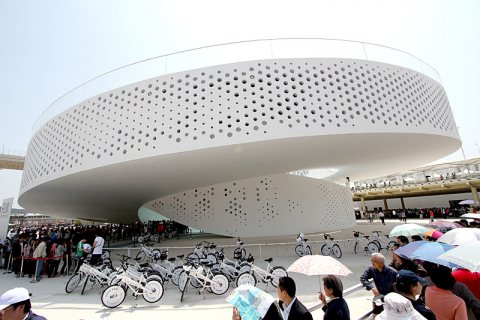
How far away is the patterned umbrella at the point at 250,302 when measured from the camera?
2119 millimetres

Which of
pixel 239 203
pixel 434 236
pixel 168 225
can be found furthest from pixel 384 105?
pixel 168 225

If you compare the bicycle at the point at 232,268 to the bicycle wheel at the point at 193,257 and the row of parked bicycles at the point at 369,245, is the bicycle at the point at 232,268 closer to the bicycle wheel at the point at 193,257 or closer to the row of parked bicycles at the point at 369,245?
the bicycle wheel at the point at 193,257

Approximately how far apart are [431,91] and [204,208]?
15.0 metres

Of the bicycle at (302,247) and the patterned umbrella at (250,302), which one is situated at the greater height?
the patterned umbrella at (250,302)

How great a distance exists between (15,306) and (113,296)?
148 inches

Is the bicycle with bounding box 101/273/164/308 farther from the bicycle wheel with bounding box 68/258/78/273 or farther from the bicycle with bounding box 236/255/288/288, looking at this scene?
the bicycle wheel with bounding box 68/258/78/273

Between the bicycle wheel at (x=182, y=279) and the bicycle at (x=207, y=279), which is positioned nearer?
the bicycle at (x=207, y=279)

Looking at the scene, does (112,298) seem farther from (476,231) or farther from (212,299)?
(476,231)

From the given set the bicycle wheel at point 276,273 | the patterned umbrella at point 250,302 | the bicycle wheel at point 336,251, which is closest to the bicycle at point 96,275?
the bicycle wheel at point 276,273

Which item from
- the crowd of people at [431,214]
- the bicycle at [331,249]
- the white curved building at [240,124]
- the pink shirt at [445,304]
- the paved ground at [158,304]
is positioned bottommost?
the paved ground at [158,304]

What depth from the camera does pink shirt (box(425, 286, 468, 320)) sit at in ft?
7.65

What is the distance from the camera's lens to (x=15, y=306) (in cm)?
212

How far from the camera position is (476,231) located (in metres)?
4.93

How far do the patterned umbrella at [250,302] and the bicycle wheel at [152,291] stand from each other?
4.14 metres
